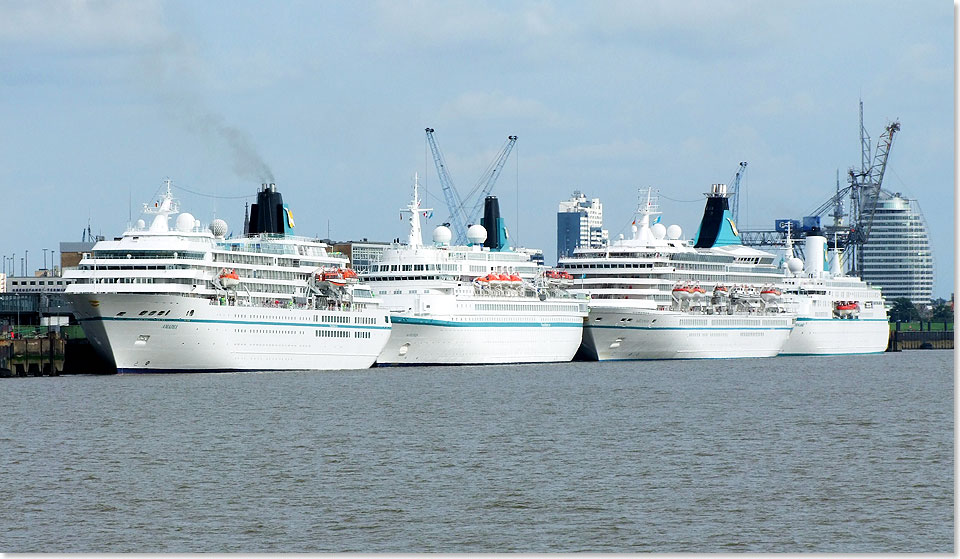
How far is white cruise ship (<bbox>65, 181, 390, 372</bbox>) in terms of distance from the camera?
75375mm

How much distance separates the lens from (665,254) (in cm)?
10812

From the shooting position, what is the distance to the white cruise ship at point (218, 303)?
75.4 meters

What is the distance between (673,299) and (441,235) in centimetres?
1626

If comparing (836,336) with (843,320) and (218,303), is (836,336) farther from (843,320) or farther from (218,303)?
(218,303)

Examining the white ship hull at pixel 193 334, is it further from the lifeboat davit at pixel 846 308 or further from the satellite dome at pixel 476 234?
the lifeboat davit at pixel 846 308

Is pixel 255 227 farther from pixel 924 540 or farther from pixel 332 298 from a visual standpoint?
pixel 924 540

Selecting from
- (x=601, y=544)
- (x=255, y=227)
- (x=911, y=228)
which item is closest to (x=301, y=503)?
(x=601, y=544)

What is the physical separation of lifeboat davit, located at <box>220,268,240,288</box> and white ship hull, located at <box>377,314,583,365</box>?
12836mm

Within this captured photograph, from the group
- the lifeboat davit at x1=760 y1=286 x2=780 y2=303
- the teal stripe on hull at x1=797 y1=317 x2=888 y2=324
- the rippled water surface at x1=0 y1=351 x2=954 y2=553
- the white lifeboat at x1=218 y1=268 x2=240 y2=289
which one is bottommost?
the rippled water surface at x1=0 y1=351 x2=954 y2=553

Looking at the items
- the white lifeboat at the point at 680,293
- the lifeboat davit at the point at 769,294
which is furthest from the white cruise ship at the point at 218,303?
the lifeboat davit at the point at 769,294

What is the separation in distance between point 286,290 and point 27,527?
173 feet

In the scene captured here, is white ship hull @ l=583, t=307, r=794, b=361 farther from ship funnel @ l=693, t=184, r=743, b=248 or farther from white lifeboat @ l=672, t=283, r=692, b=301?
ship funnel @ l=693, t=184, r=743, b=248

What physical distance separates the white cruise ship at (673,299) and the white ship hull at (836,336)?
104 inches

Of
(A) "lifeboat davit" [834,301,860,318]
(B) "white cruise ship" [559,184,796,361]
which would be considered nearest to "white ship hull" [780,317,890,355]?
(A) "lifeboat davit" [834,301,860,318]
